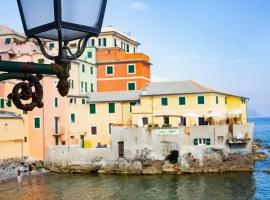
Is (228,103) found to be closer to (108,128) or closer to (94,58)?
(108,128)

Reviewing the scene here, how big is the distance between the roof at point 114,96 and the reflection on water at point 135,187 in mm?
13541

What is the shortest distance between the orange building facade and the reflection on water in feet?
62.0

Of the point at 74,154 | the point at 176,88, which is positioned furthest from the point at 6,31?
the point at 176,88

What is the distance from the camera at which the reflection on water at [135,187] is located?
31547 millimetres

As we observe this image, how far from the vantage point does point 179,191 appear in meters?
32.6

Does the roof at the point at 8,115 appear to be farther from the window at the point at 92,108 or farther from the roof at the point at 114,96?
the roof at the point at 114,96

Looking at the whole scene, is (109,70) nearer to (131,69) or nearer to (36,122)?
(131,69)

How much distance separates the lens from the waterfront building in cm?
4625

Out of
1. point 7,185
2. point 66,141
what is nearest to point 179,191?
point 7,185

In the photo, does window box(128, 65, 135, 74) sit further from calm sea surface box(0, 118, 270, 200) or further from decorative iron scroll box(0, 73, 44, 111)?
decorative iron scroll box(0, 73, 44, 111)

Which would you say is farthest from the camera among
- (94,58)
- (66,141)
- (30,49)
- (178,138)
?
(94,58)

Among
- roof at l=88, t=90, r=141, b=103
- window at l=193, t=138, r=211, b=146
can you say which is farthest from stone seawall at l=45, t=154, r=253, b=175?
roof at l=88, t=90, r=141, b=103

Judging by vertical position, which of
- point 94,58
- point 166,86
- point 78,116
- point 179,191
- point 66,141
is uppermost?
point 94,58

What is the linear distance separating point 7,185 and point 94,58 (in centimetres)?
2580
